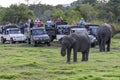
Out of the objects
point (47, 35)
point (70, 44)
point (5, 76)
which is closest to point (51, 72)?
point (5, 76)

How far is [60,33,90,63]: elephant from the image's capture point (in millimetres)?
18984

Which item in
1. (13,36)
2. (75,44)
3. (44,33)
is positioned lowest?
(13,36)

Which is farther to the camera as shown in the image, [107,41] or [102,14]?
[102,14]

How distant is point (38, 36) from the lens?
33.8 meters

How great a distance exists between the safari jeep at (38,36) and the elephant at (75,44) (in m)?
13.2

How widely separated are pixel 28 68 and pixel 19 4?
5307 cm

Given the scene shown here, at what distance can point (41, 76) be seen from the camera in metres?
14.3

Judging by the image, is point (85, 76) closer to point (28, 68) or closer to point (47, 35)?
point (28, 68)

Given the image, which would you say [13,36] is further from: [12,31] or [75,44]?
[75,44]

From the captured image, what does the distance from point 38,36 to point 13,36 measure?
4710mm

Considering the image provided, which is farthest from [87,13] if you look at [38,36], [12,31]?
[38,36]

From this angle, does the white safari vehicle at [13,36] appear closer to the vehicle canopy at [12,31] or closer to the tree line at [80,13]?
the vehicle canopy at [12,31]

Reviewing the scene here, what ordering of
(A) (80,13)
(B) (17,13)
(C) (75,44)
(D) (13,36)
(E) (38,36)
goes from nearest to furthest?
(C) (75,44), (E) (38,36), (D) (13,36), (A) (80,13), (B) (17,13)

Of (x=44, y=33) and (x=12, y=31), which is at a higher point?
(x=44, y=33)
